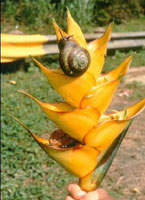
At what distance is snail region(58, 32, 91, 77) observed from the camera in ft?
2.66

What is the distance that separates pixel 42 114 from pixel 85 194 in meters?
4.11

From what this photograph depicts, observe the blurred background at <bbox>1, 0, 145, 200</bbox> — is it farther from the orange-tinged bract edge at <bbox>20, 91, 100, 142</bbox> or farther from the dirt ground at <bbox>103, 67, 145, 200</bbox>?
the orange-tinged bract edge at <bbox>20, 91, 100, 142</bbox>

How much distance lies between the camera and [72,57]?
0.81 m

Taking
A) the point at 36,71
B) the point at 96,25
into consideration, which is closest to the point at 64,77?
the point at 36,71

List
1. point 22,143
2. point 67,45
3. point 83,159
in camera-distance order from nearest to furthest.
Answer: point 67,45
point 83,159
point 22,143

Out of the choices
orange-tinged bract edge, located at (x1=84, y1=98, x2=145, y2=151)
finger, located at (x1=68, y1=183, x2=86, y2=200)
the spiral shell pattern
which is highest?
the spiral shell pattern

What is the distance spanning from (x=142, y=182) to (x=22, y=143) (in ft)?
4.80

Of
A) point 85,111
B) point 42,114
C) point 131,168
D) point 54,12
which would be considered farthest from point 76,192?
point 54,12

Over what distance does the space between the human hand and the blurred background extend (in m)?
2.58

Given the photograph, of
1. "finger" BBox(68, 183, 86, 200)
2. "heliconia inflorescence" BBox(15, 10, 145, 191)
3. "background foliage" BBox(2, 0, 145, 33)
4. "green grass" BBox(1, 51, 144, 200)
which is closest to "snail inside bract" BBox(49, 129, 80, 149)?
"heliconia inflorescence" BBox(15, 10, 145, 191)

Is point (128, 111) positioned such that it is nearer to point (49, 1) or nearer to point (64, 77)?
point (64, 77)

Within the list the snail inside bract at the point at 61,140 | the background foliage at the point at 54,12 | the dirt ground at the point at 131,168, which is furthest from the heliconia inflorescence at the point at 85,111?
the background foliage at the point at 54,12

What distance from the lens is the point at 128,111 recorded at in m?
0.96

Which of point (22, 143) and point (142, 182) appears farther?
point (22, 143)
